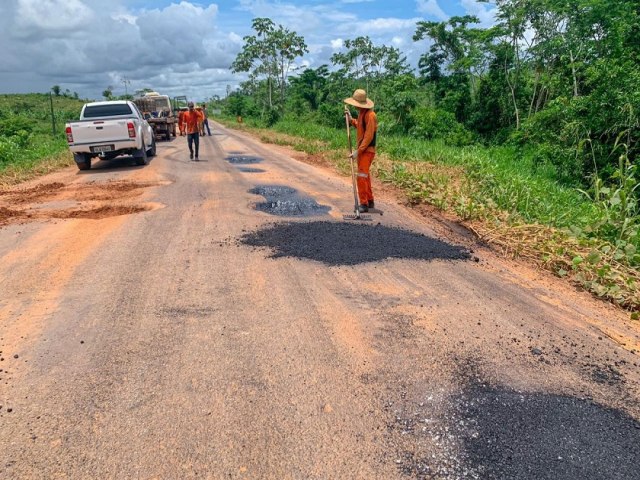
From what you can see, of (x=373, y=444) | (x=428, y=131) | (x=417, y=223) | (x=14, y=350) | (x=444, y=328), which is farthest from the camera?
(x=428, y=131)

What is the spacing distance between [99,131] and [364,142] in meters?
8.19

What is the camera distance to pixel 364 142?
7.62 meters

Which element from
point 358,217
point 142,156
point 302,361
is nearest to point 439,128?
point 142,156

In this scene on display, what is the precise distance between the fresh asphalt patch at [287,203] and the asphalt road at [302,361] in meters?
1.33

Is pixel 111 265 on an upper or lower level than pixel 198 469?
upper

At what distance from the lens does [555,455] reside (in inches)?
97.2

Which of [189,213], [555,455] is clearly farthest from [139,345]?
[189,213]

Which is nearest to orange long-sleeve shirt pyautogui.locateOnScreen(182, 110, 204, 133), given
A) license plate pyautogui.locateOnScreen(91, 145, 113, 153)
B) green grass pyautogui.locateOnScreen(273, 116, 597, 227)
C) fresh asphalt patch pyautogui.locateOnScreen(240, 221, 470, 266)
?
license plate pyautogui.locateOnScreen(91, 145, 113, 153)

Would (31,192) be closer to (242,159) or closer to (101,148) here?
(101,148)

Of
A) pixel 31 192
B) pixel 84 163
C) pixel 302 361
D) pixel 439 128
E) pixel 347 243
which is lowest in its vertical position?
pixel 302 361

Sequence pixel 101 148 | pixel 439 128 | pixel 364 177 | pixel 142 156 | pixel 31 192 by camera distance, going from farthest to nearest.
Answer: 1. pixel 439 128
2. pixel 142 156
3. pixel 101 148
4. pixel 31 192
5. pixel 364 177

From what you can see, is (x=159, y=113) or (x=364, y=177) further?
(x=159, y=113)

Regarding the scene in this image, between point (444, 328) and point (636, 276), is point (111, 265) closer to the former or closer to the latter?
point (444, 328)

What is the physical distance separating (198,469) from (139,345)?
1.41 m
